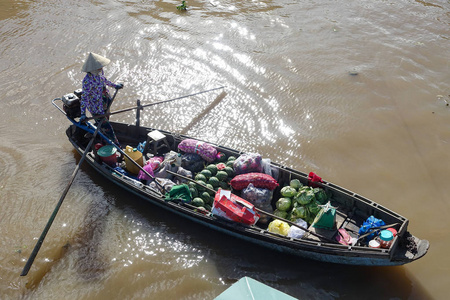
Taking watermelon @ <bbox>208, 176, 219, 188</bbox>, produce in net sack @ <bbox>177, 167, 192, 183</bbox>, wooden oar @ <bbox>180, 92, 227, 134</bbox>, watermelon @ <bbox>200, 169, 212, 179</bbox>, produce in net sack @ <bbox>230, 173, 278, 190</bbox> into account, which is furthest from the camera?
wooden oar @ <bbox>180, 92, 227, 134</bbox>

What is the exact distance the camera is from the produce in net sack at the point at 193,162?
725 centimetres

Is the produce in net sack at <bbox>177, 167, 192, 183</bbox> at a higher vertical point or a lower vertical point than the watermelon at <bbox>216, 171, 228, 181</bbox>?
lower

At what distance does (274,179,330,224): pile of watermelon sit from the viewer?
20.3 feet

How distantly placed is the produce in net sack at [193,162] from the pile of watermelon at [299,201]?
166 cm

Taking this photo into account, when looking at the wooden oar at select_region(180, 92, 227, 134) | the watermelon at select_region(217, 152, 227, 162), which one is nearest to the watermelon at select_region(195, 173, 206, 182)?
the watermelon at select_region(217, 152, 227, 162)

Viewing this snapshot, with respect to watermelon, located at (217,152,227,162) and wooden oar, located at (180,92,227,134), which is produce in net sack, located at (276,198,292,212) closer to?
watermelon, located at (217,152,227,162)

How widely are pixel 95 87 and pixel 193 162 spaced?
7.62 feet

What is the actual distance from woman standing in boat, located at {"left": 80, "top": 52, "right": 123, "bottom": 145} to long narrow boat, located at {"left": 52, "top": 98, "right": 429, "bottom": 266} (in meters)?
0.45

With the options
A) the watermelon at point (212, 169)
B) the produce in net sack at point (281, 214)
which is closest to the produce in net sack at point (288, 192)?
the produce in net sack at point (281, 214)

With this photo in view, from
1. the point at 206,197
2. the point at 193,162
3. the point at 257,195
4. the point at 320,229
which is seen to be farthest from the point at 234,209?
the point at 193,162

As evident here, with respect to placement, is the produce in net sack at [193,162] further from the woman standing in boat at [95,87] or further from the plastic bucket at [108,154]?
the woman standing in boat at [95,87]

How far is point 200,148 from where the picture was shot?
7.26 metres

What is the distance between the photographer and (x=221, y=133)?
888 centimetres

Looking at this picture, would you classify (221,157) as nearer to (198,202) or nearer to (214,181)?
(214,181)
